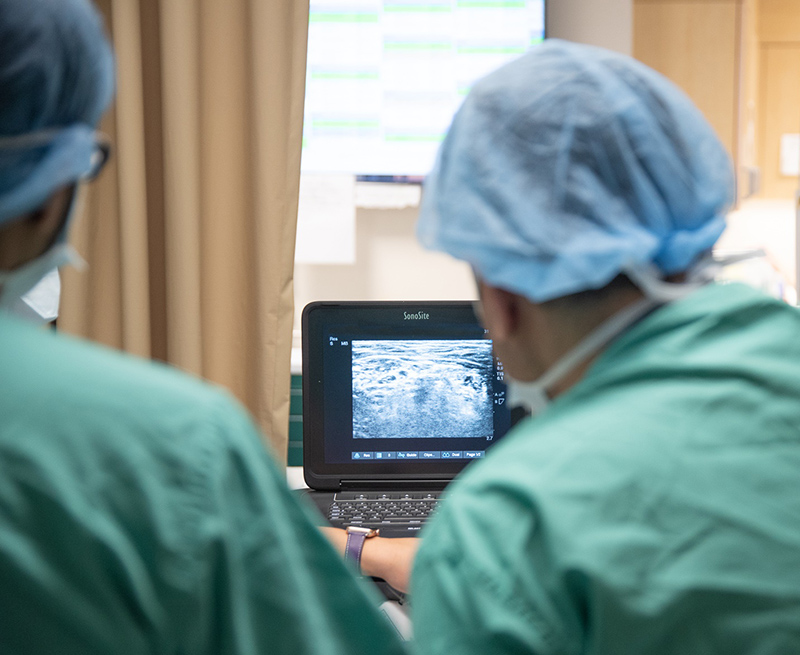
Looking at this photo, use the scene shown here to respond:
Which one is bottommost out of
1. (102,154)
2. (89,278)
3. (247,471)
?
(89,278)

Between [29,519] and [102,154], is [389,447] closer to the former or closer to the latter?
[102,154]

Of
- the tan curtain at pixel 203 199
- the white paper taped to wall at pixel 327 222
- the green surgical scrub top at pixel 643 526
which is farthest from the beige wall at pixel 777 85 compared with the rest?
the green surgical scrub top at pixel 643 526

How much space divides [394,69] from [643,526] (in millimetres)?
1817

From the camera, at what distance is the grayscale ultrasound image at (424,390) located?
5.36 ft

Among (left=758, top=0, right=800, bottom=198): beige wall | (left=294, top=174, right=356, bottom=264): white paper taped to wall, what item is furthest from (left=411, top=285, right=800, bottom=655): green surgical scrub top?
(left=758, top=0, right=800, bottom=198): beige wall

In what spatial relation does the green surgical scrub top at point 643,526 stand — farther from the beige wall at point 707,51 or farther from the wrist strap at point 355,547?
the beige wall at point 707,51

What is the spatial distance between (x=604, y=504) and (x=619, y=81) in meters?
0.36

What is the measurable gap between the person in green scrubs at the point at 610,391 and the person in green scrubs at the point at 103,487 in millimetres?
139

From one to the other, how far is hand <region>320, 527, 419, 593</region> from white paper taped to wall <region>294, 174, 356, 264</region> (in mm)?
1008

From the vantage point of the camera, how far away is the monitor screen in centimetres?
218

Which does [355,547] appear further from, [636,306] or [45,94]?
[45,94]

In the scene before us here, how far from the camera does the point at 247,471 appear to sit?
59 cm

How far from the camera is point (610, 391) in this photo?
68 centimetres

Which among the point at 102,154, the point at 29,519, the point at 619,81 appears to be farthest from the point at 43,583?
the point at 619,81
